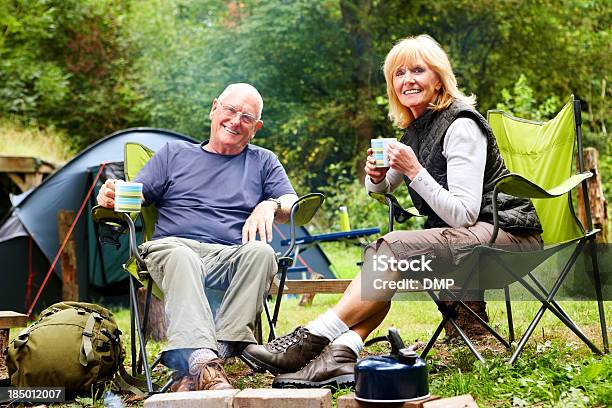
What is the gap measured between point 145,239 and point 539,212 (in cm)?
142

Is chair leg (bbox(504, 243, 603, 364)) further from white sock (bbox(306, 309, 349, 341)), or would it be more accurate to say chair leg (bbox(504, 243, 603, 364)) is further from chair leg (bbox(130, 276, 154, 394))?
chair leg (bbox(130, 276, 154, 394))

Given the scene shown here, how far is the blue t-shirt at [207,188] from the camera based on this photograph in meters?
2.87

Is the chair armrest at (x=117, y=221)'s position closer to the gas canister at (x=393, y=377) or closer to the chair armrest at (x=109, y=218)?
the chair armrest at (x=109, y=218)

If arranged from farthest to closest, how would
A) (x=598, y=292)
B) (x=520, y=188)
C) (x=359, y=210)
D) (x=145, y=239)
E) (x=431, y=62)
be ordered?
(x=359, y=210), (x=145, y=239), (x=598, y=292), (x=431, y=62), (x=520, y=188)

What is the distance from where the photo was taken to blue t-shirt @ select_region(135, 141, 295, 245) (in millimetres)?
2869

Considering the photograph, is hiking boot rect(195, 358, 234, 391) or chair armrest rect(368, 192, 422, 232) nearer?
hiking boot rect(195, 358, 234, 391)

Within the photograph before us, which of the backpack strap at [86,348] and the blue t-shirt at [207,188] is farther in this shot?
the blue t-shirt at [207,188]

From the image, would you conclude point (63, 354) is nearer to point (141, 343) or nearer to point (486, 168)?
point (141, 343)

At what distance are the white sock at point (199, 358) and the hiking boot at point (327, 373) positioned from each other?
197mm

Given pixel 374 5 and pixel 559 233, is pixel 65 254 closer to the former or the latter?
pixel 559 233

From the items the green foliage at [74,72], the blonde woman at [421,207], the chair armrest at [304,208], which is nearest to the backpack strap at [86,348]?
the blonde woman at [421,207]

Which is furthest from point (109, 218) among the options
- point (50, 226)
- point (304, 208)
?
point (50, 226)

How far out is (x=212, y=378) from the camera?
7.52 ft

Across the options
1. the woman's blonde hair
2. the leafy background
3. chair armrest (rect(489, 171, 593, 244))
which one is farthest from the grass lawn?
the leafy background
